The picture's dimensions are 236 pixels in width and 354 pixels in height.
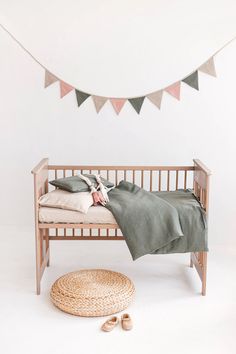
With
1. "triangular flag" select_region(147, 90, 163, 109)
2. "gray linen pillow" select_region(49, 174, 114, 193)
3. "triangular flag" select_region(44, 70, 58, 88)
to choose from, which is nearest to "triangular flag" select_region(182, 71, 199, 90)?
"triangular flag" select_region(147, 90, 163, 109)

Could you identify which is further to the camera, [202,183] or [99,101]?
[99,101]

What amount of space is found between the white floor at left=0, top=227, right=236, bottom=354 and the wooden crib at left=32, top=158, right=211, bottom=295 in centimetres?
13

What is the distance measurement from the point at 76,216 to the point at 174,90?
1361 mm

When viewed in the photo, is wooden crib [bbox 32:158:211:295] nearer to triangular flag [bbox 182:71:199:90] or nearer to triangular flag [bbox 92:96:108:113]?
triangular flag [bbox 92:96:108:113]

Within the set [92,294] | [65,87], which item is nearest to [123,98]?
[65,87]

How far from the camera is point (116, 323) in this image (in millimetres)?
2734

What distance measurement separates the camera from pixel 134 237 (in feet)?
10.1

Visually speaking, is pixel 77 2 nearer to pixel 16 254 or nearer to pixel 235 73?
pixel 235 73

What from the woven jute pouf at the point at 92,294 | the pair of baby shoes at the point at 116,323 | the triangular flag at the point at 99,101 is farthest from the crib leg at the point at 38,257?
the triangular flag at the point at 99,101

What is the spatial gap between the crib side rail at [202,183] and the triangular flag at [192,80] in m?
0.68

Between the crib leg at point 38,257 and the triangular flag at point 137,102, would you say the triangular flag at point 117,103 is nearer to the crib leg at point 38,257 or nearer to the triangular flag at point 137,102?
the triangular flag at point 137,102

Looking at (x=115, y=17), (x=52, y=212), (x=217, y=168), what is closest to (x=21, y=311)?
(x=52, y=212)

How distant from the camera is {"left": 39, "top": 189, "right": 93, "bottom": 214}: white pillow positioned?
3088 millimetres

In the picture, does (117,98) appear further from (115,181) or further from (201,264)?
(201,264)
